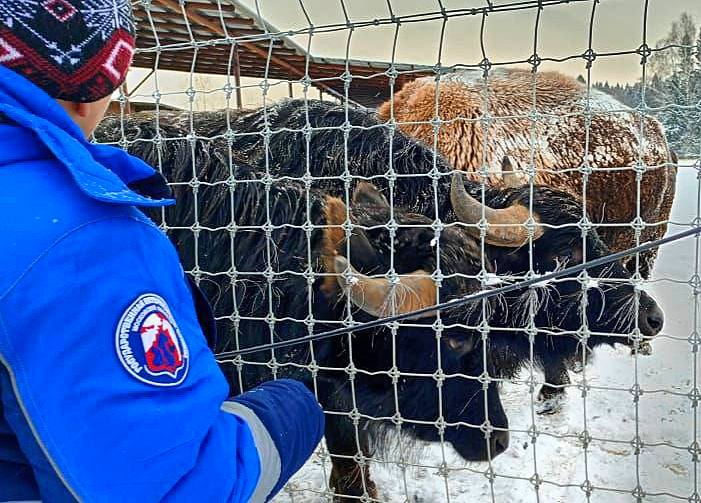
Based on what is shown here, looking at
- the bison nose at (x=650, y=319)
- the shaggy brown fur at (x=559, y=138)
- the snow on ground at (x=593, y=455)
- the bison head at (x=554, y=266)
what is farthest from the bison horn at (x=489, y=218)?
the shaggy brown fur at (x=559, y=138)

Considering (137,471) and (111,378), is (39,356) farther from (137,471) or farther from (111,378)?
(137,471)

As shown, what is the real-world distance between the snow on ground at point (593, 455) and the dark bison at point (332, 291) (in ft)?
1.09

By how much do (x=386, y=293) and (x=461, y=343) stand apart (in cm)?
48

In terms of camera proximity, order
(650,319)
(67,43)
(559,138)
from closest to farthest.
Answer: (67,43) < (650,319) < (559,138)

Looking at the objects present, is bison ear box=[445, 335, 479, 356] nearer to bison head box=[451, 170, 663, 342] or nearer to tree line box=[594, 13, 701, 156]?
bison head box=[451, 170, 663, 342]

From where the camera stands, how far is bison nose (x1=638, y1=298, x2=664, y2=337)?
118 inches

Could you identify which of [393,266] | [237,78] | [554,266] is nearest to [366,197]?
[393,266]

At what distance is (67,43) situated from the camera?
109cm

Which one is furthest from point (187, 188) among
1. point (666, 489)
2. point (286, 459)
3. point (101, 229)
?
point (666, 489)

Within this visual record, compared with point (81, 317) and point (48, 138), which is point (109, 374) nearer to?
point (81, 317)

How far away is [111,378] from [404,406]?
208 cm

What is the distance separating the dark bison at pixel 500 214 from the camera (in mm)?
2908

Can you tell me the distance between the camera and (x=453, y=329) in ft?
9.05

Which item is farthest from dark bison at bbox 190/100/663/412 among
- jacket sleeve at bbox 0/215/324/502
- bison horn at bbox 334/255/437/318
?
jacket sleeve at bbox 0/215/324/502
